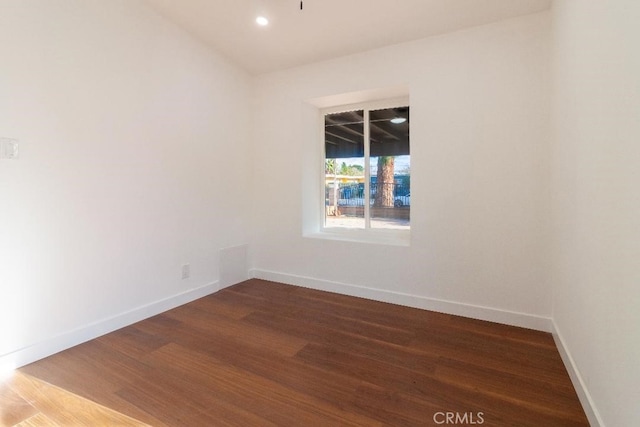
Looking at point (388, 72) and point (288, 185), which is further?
point (288, 185)

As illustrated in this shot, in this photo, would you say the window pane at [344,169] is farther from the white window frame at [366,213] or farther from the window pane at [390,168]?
the window pane at [390,168]

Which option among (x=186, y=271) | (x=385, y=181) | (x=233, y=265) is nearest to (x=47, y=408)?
(x=186, y=271)

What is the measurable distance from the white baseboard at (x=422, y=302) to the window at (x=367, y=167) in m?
0.72

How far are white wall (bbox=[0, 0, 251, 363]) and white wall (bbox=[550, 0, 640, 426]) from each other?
3003 mm

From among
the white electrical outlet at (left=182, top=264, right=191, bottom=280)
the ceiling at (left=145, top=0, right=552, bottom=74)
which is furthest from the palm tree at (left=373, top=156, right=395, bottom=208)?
the white electrical outlet at (left=182, top=264, right=191, bottom=280)

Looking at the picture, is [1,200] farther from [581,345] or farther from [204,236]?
[581,345]

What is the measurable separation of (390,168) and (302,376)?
2.27m

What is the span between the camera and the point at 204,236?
3.14m

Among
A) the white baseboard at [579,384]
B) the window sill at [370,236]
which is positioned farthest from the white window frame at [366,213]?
the white baseboard at [579,384]

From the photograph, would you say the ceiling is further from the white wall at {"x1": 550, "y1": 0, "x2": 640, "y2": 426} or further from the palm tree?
the palm tree

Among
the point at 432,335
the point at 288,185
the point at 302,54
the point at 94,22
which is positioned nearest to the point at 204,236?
the point at 288,185

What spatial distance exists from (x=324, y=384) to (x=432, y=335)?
3.33ft

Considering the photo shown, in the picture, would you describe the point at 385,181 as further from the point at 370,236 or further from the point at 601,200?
the point at 601,200

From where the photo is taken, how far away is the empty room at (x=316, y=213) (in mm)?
1457
